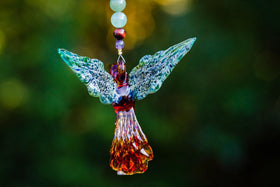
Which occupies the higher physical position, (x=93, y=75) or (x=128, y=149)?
(x=93, y=75)

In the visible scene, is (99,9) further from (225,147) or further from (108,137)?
(225,147)

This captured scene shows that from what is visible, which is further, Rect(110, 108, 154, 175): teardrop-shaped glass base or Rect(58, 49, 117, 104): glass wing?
Rect(110, 108, 154, 175): teardrop-shaped glass base

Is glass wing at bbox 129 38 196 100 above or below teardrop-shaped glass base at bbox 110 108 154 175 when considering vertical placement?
above

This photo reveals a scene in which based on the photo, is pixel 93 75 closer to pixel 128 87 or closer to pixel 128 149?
pixel 128 87

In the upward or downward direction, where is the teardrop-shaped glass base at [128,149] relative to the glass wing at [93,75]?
downward

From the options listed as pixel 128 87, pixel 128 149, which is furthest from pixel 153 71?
pixel 128 149

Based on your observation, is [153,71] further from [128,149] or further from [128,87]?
[128,149]

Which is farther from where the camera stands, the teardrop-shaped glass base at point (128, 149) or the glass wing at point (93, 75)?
the teardrop-shaped glass base at point (128, 149)

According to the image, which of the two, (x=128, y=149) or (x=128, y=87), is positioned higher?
(x=128, y=87)

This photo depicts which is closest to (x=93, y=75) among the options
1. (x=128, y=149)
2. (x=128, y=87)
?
(x=128, y=87)
